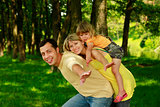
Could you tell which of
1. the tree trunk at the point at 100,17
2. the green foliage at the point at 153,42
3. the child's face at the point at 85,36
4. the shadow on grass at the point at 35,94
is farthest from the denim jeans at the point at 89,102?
the green foliage at the point at 153,42

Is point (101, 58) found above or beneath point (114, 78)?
above

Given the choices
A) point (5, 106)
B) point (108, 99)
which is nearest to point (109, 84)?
point (108, 99)

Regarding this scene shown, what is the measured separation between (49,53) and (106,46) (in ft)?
2.90

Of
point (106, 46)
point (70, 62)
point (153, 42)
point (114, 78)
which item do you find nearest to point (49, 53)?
point (70, 62)

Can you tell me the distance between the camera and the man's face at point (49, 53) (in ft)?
9.64

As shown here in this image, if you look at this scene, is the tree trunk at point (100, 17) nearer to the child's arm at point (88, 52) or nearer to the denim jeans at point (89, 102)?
the child's arm at point (88, 52)

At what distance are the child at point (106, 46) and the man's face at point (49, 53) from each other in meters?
0.48

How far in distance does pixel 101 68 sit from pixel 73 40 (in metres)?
0.57

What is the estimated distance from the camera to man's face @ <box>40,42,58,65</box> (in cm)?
294

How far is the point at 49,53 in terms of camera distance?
299 cm

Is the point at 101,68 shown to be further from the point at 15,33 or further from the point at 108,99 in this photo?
the point at 15,33

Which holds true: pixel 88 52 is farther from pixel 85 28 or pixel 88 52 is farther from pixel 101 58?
pixel 85 28

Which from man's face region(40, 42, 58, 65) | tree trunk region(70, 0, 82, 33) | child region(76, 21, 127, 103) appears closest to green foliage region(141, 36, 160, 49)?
tree trunk region(70, 0, 82, 33)

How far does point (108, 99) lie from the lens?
2.73 metres
